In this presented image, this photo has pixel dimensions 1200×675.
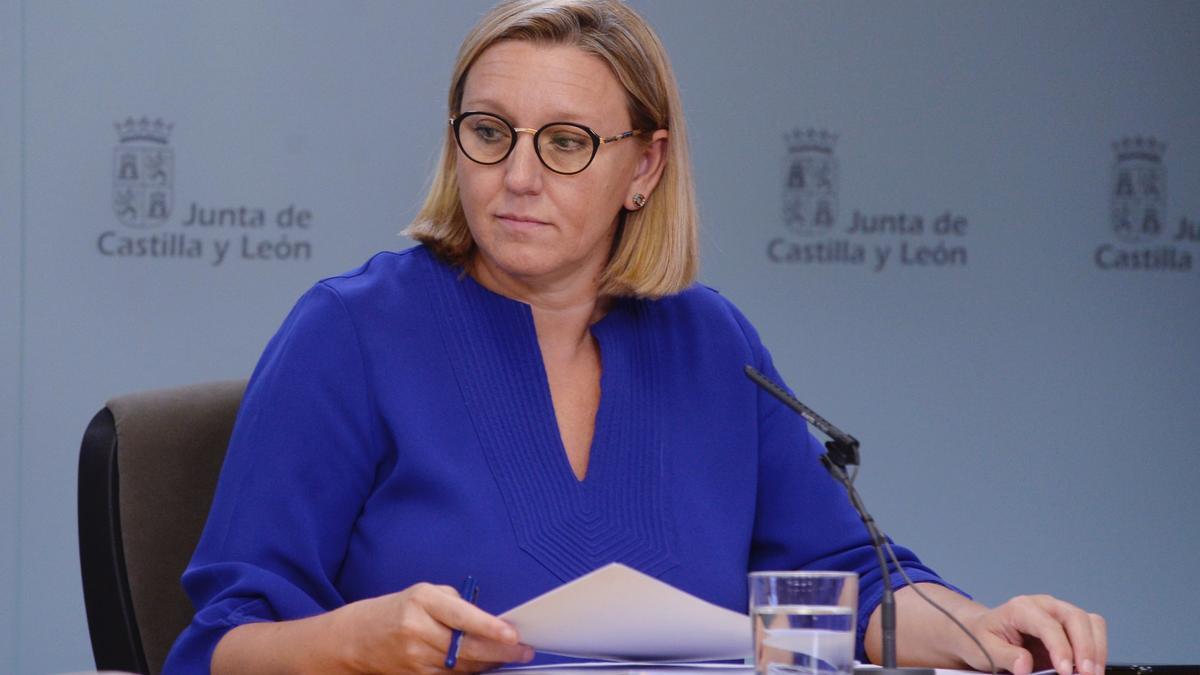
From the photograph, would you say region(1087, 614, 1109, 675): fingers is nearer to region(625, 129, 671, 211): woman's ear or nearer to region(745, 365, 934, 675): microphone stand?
region(745, 365, 934, 675): microphone stand

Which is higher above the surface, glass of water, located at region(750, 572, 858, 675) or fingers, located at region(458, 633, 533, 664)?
glass of water, located at region(750, 572, 858, 675)

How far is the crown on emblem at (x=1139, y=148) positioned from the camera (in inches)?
161

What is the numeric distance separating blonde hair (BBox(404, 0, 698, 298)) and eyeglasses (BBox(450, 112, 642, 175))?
0.10 meters

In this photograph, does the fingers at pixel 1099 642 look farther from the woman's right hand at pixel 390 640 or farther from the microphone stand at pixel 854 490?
the woman's right hand at pixel 390 640

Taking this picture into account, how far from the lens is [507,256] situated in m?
1.75

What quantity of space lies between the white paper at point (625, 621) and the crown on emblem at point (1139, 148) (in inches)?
123

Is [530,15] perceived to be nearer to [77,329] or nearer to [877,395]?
[77,329]

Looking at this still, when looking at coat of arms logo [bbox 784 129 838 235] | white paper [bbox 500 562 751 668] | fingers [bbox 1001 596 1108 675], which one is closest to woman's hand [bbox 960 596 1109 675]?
fingers [bbox 1001 596 1108 675]

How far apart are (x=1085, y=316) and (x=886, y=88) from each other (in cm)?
85

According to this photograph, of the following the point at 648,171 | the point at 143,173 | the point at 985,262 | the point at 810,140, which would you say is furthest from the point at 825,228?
the point at 648,171

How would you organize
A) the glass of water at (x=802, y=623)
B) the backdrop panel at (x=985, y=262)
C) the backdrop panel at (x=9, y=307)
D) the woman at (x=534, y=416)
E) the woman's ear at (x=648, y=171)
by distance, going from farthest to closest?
the backdrop panel at (x=985, y=262), the backdrop panel at (x=9, y=307), the woman's ear at (x=648, y=171), the woman at (x=534, y=416), the glass of water at (x=802, y=623)

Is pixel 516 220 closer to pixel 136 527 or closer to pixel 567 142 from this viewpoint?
pixel 567 142

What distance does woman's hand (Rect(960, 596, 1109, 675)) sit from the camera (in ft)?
4.70

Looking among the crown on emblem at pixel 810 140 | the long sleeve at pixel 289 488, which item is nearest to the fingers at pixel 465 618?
the long sleeve at pixel 289 488
